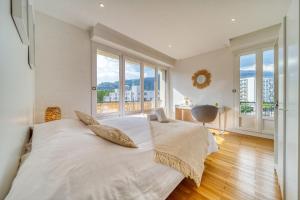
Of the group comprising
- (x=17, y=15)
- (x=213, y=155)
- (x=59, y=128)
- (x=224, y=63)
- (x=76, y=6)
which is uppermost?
(x=76, y=6)

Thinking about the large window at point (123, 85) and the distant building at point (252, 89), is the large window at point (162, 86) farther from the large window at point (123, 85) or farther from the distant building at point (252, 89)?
the distant building at point (252, 89)

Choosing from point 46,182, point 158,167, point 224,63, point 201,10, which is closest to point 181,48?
point 224,63

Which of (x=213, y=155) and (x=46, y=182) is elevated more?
(x=46, y=182)

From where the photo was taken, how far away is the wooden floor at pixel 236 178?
54.2 inches

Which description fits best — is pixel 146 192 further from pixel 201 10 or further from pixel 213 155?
pixel 201 10

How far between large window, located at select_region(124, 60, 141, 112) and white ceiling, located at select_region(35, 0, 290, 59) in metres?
0.92

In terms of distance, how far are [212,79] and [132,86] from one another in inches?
100

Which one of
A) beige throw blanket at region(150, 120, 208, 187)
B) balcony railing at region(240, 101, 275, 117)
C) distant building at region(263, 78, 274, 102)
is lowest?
beige throw blanket at region(150, 120, 208, 187)

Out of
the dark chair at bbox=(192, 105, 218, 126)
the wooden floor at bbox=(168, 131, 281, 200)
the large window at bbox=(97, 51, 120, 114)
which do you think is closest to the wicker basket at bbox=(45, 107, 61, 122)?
the large window at bbox=(97, 51, 120, 114)

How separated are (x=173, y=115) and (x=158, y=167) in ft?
13.9

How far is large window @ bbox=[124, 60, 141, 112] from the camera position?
12.1 feet

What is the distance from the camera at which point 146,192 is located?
2.88 feet

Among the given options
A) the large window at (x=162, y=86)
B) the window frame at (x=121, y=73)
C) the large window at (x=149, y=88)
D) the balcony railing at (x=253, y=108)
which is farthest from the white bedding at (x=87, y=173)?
the large window at (x=162, y=86)

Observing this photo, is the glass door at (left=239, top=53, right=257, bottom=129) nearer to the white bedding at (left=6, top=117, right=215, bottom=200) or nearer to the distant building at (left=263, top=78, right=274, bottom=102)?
the distant building at (left=263, top=78, right=274, bottom=102)
